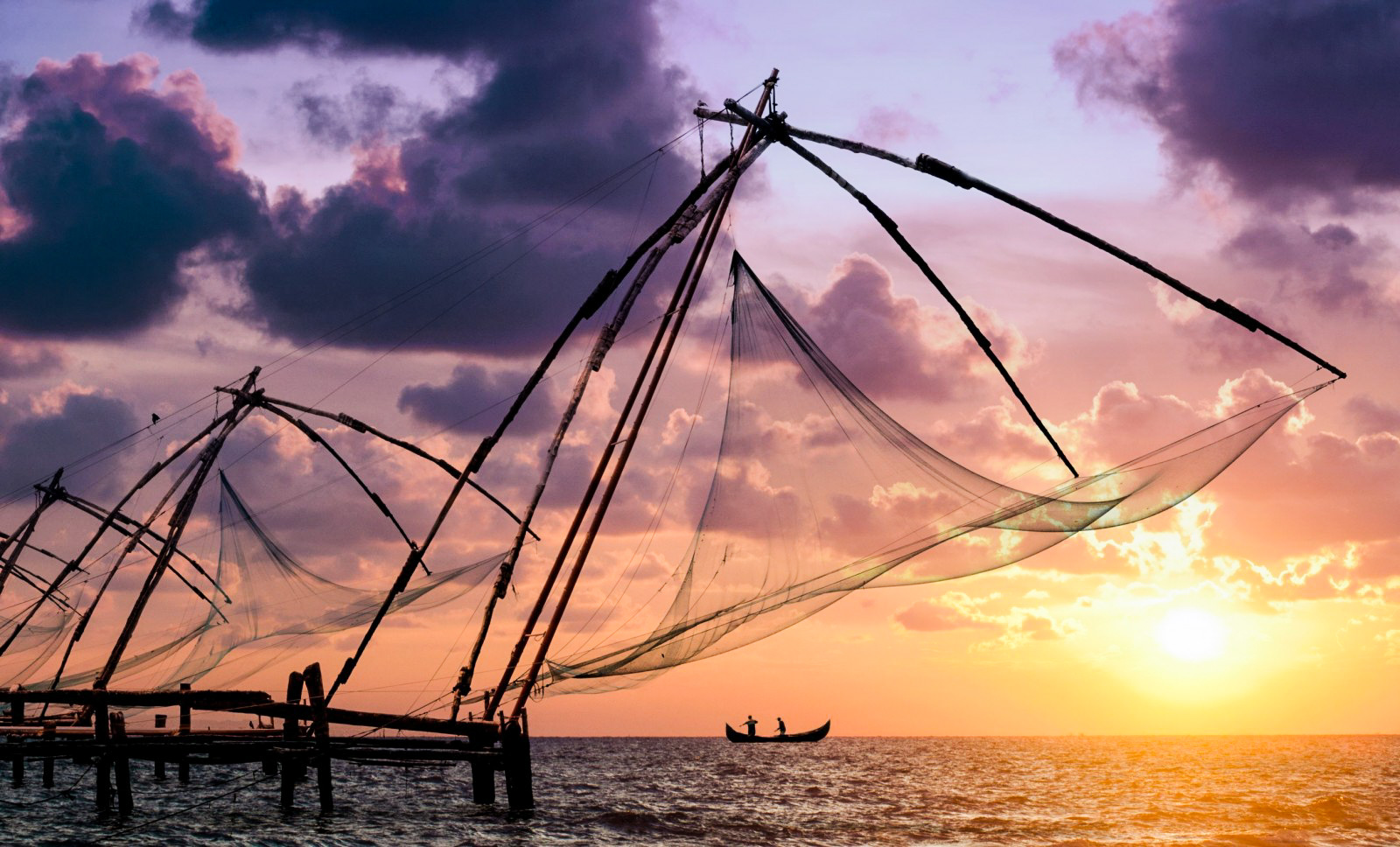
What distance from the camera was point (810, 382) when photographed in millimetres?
17578

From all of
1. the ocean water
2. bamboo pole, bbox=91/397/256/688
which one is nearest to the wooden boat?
the ocean water

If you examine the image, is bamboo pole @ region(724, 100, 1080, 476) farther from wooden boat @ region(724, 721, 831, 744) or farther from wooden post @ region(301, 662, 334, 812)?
wooden boat @ region(724, 721, 831, 744)

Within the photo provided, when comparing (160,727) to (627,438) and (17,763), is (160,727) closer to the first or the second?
(17,763)

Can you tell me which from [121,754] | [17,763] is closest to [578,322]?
[121,754]

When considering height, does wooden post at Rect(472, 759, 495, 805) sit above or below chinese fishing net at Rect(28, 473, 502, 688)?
below

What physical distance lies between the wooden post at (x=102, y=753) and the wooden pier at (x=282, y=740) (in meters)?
0.02

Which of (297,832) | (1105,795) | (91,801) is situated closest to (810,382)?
(297,832)

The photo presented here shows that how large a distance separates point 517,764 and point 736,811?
1485 cm

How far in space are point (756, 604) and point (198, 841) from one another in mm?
14134

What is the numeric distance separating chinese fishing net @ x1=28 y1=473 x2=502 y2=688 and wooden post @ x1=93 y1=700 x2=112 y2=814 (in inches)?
59.5

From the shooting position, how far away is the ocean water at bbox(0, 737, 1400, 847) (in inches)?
1014

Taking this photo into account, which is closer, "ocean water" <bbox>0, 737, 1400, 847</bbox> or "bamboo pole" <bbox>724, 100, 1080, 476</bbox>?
"bamboo pole" <bbox>724, 100, 1080, 476</bbox>

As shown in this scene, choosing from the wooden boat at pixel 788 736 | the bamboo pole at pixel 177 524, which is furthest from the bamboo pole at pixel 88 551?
the wooden boat at pixel 788 736

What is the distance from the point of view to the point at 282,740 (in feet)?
76.0
